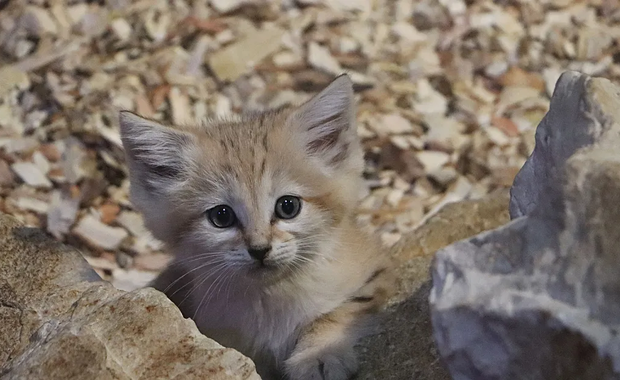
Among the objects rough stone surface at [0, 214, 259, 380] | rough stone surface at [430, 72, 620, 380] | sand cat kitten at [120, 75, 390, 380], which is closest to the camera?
rough stone surface at [430, 72, 620, 380]

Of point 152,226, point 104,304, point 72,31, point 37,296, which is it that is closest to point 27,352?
point 104,304

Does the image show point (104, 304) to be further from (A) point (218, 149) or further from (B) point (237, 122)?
(B) point (237, 122)

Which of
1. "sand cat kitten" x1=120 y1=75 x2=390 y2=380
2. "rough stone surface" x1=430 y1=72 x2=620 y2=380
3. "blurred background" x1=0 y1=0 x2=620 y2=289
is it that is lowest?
"blurred background" x1=0 y1=0 x2=620 y2=289

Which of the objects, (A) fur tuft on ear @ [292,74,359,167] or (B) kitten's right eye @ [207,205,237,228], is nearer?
(B) kitten's right eye @ [207,205,237,228]

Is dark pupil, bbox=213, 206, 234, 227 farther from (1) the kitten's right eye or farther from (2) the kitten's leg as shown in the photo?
(2) the kitten's leg

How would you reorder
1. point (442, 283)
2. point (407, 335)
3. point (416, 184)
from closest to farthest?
point (442, 283), point (407, 335), point (416, 184)

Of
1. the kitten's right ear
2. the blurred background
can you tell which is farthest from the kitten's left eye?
the blurred background
